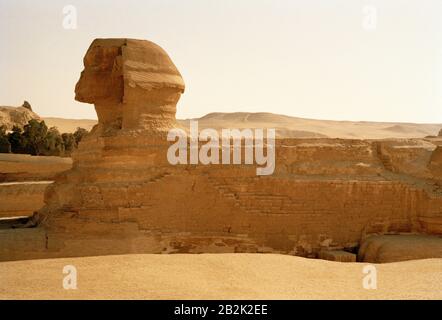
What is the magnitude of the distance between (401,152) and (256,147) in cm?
319

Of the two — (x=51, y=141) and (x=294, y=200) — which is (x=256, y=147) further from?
(x=51, y=141)

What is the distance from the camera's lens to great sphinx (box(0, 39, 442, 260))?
9906 mm

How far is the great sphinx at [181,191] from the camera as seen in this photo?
390 inches

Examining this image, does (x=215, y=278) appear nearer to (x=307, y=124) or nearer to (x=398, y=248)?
(x=398, y=248)

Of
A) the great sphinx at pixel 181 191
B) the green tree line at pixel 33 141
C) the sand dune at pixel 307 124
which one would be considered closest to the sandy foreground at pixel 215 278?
the great sphinx at pixel 181 191

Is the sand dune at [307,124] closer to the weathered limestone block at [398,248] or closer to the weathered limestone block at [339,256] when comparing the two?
the weathered limestone block at [398,248]

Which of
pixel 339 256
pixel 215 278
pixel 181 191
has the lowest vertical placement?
pixel 339 256

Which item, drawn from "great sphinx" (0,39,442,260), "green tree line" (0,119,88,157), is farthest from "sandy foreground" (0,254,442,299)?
"green tree line" (0,119,88,157)

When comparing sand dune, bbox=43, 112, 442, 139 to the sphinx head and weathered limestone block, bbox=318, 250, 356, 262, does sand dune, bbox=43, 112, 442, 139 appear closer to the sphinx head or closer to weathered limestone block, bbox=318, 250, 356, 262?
the sphinx head

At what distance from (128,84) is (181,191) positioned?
7.40ft

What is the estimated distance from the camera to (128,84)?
1033 cm

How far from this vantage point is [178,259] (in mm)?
8305

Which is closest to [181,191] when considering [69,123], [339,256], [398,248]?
[339,256]

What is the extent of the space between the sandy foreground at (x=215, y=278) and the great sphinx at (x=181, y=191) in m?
1.47
